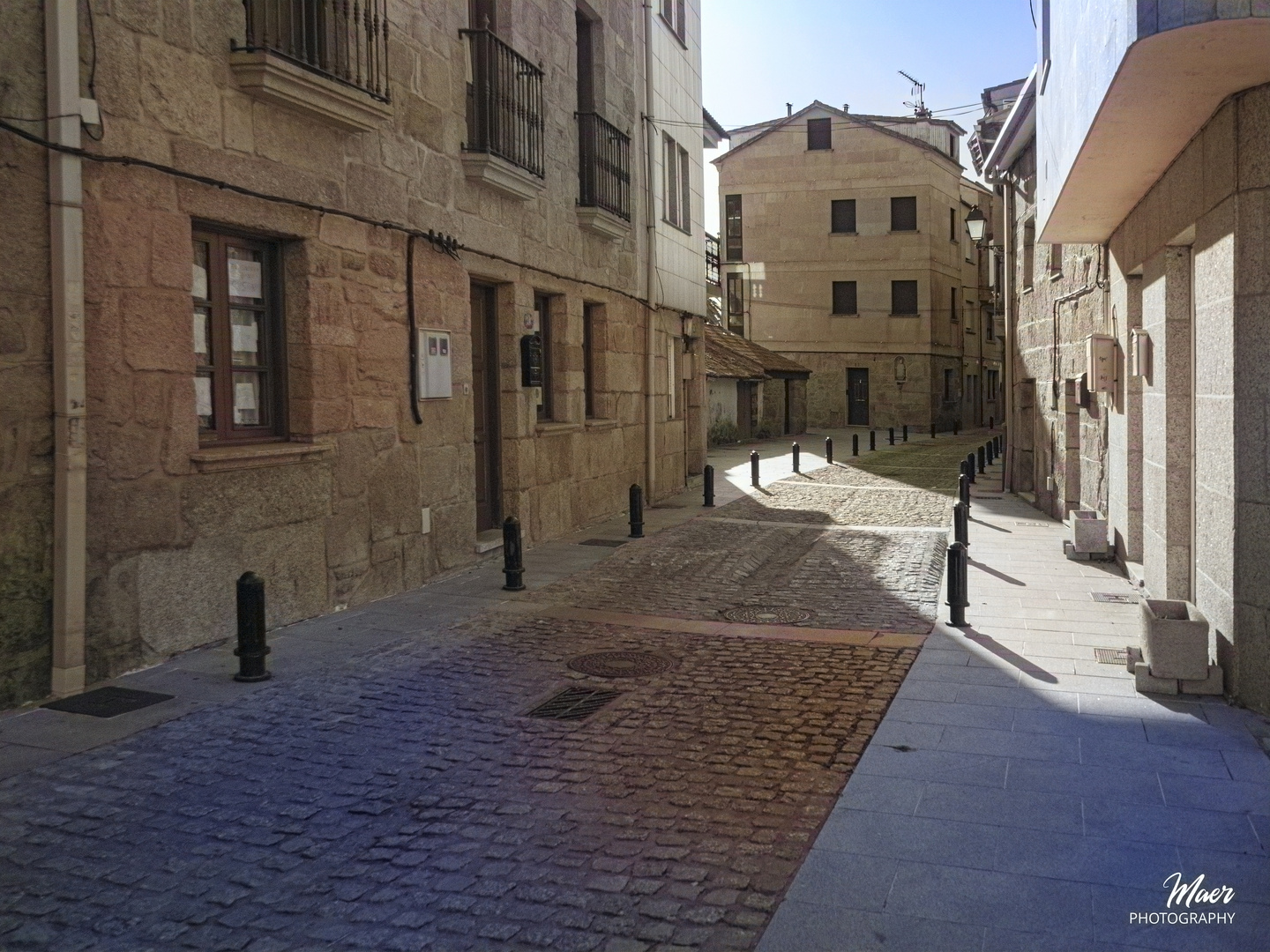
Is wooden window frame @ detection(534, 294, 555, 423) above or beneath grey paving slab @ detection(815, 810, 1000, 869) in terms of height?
above

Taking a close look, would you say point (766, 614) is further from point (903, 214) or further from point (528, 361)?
point (903, 214)

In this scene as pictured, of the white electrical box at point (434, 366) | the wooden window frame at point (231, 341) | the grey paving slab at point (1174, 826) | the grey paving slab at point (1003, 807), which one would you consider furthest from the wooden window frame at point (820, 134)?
the grey paving slab at point (1174, 826)

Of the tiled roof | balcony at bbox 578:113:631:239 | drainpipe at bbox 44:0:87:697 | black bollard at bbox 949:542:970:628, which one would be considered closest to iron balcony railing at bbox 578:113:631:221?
balcony at bbox 578:113:631:239

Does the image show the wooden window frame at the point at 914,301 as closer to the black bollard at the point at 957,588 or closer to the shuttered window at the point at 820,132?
the shuttered window at the point at 820,132

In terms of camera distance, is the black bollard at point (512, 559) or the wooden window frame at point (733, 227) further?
the wooden window frame at point (733, 227)

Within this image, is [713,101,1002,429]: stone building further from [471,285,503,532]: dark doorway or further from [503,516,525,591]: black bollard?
[503,516,525,591]: black bollard

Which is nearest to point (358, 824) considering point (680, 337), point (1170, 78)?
point (1170, 78)

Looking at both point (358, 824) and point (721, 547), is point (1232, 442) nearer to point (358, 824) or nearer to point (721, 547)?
point (358, 824)

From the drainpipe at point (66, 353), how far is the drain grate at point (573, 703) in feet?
8.17

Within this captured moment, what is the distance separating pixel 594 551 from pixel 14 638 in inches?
256

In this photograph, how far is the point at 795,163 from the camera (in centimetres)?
4053

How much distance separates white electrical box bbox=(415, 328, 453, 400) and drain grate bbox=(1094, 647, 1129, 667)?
18.0 ft

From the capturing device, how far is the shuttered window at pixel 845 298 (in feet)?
134

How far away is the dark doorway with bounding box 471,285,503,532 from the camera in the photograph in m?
11.5
